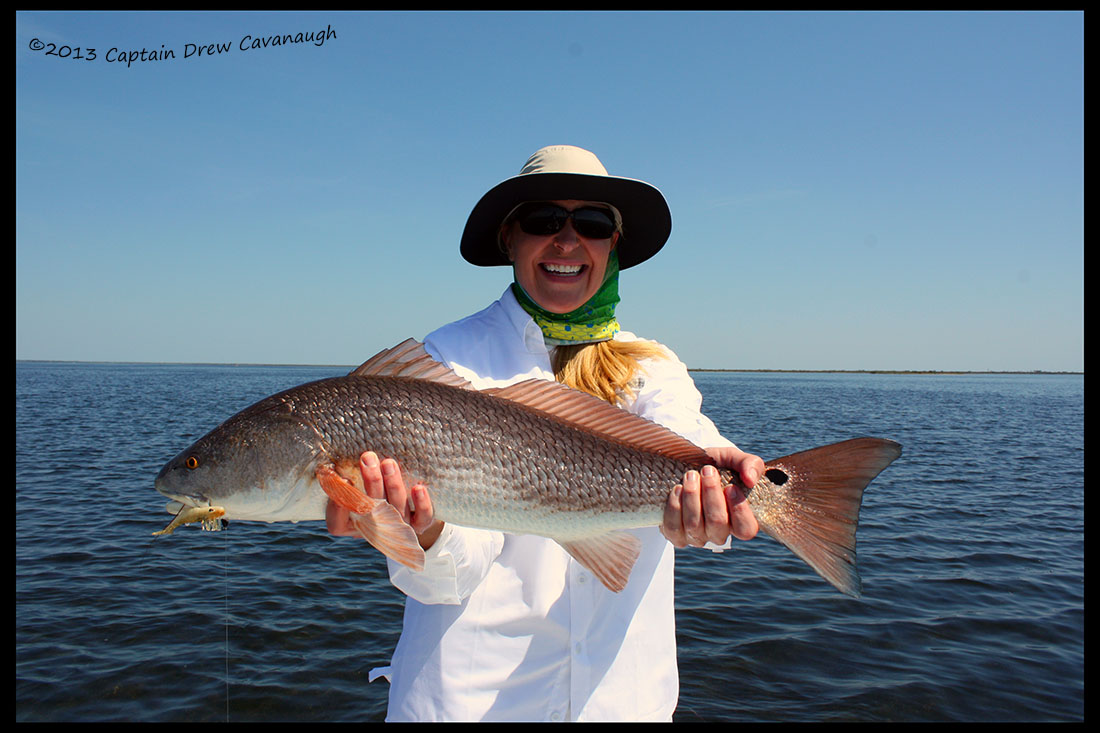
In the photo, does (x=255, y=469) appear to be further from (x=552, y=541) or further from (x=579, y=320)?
(x=579, y=320)

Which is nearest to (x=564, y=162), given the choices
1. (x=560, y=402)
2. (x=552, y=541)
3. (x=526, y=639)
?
(x=560, y=402)

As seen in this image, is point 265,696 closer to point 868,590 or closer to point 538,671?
point 538,671

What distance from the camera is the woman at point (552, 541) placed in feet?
9.71

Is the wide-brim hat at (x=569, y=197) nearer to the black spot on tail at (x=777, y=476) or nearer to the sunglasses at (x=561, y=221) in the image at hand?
the sunglasses at (x=561, y=221)

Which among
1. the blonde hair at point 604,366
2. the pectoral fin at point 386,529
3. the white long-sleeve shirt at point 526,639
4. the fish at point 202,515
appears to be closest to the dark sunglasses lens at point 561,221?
the blonde hair at point 604,366

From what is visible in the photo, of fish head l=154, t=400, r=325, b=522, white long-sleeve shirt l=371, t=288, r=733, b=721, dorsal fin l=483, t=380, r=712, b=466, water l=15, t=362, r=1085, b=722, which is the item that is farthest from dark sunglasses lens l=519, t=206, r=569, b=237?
water l=15, t=362, r=1085, b=722

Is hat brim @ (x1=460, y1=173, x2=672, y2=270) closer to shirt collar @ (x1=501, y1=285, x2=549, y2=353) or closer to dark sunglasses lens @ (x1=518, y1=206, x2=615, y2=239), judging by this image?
dark sunglasses lens @ (x1=518, y1=206, x2=615, y2=239)

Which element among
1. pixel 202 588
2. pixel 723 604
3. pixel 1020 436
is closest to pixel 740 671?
pixel 723 604

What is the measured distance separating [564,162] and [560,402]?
134cm

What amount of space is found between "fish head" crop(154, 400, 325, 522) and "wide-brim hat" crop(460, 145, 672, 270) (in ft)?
5.24

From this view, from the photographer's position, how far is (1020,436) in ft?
105

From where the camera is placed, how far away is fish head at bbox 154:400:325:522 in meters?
3.00

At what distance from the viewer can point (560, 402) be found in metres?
3.15

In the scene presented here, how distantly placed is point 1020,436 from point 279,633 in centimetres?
3478
